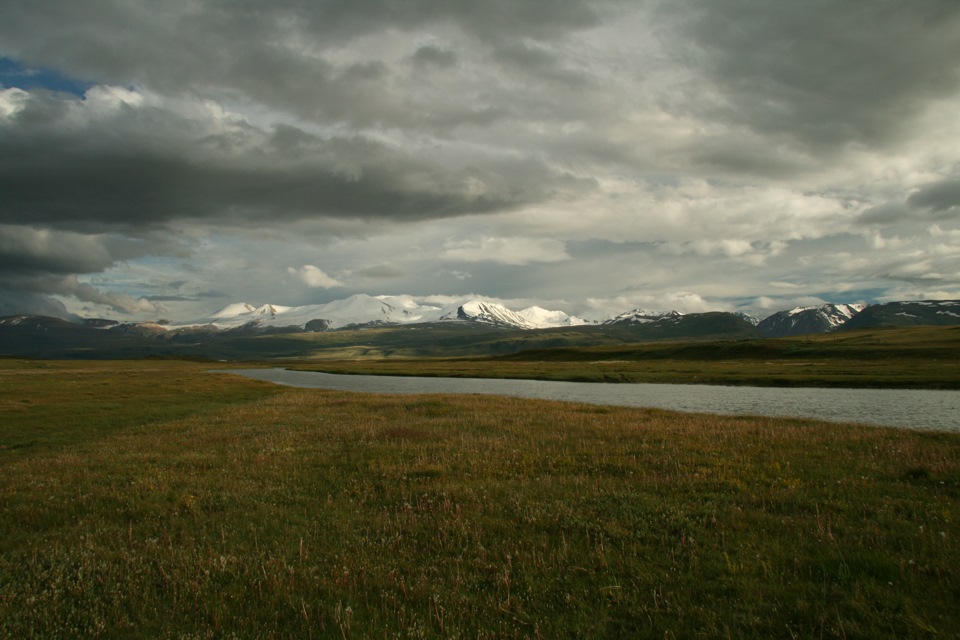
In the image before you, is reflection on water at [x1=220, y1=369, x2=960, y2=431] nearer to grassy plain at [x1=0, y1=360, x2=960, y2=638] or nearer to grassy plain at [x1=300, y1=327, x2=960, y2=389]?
grassy plain at [x1=300, y1=327, x2=960, y2=389]

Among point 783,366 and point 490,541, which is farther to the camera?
point 783,366

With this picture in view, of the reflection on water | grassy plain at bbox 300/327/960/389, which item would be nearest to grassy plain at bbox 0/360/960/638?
the reflection on water

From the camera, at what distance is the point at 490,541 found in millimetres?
10688

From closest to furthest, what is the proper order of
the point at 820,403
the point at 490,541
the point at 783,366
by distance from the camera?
the point at 490,541 < the point at 820,403 < the point at 783,366

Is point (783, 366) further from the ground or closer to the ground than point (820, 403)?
closer to the ground

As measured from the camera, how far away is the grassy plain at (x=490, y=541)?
7.72 metres

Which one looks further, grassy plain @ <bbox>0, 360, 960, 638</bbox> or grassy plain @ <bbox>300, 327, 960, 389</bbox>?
grassy plain @ <bbox>300, 327, 960, 389</bbox>

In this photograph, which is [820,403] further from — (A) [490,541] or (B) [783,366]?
(B) [783,366]

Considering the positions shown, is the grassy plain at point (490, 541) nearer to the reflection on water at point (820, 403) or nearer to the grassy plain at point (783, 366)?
the reflection on water at point (820, 403)

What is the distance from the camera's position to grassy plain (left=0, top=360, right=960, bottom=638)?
772cm

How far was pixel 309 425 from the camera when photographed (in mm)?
31656

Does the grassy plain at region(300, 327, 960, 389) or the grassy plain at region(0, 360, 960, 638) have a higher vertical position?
the grassy plain at region(0, 360, 960, 638)

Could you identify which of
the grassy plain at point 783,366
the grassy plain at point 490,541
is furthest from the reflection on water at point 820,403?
the grassy plain at point 490,541

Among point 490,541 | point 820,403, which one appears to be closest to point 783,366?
point 820,403
